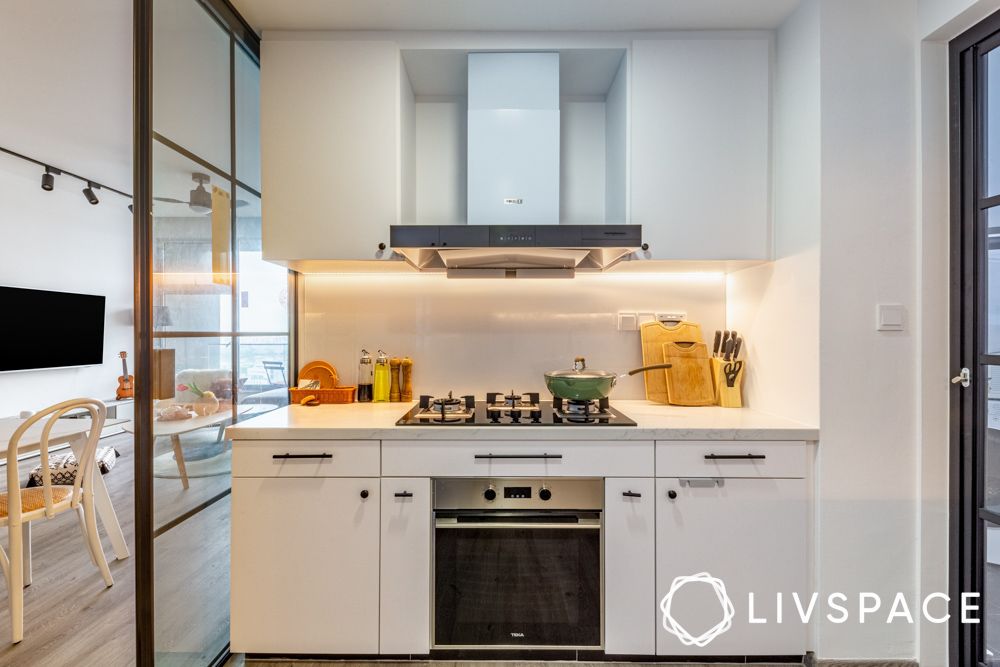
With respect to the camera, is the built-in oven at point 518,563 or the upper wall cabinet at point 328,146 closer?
the built-in oven at point 518,563

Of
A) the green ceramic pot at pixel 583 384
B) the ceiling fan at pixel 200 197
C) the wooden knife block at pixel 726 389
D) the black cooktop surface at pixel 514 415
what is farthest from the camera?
the wooden knife block at pixel 726 389

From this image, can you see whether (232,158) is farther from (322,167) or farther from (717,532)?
(717,532)

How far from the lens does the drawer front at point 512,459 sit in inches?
67.0

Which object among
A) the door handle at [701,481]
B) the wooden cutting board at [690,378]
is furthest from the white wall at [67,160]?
the door handle at [701,481]

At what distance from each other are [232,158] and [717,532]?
2.39 m

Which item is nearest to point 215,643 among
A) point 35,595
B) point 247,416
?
point 247,416

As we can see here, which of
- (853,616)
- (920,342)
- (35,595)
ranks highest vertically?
(920,342)

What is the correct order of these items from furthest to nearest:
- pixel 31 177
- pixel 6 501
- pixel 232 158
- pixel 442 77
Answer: pixel 31 177 < pixel 6 501 < pixel 442 77 < pixel 232 158

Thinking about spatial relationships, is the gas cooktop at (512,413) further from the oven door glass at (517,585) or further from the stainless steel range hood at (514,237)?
Result: the stainless steel range hood at (514,237)

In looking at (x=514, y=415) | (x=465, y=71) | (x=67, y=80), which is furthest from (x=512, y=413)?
(x=67, y=80)

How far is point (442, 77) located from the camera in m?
2.17

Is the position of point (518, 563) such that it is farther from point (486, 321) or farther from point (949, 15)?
point (949, 15)

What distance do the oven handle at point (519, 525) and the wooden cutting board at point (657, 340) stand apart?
2.70 feet

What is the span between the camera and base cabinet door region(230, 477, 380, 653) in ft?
5.57
